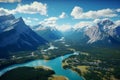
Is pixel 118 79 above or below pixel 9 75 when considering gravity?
below

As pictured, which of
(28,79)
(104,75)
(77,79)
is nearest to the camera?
(28,79)

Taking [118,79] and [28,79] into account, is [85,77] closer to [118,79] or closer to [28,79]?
[118,79]

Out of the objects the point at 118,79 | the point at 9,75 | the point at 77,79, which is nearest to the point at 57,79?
the point at 77,79

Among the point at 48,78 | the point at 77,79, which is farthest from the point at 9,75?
the point at 77,79

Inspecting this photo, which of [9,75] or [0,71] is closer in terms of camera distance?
[9,75]

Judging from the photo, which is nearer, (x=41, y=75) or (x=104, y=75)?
(x=41, y=75)

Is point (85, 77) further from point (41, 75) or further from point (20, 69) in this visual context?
point (20, 69)

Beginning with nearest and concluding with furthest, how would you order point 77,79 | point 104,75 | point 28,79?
point 28,79
point 77,79
point 104,75

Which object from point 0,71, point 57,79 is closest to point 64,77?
point 57,79
